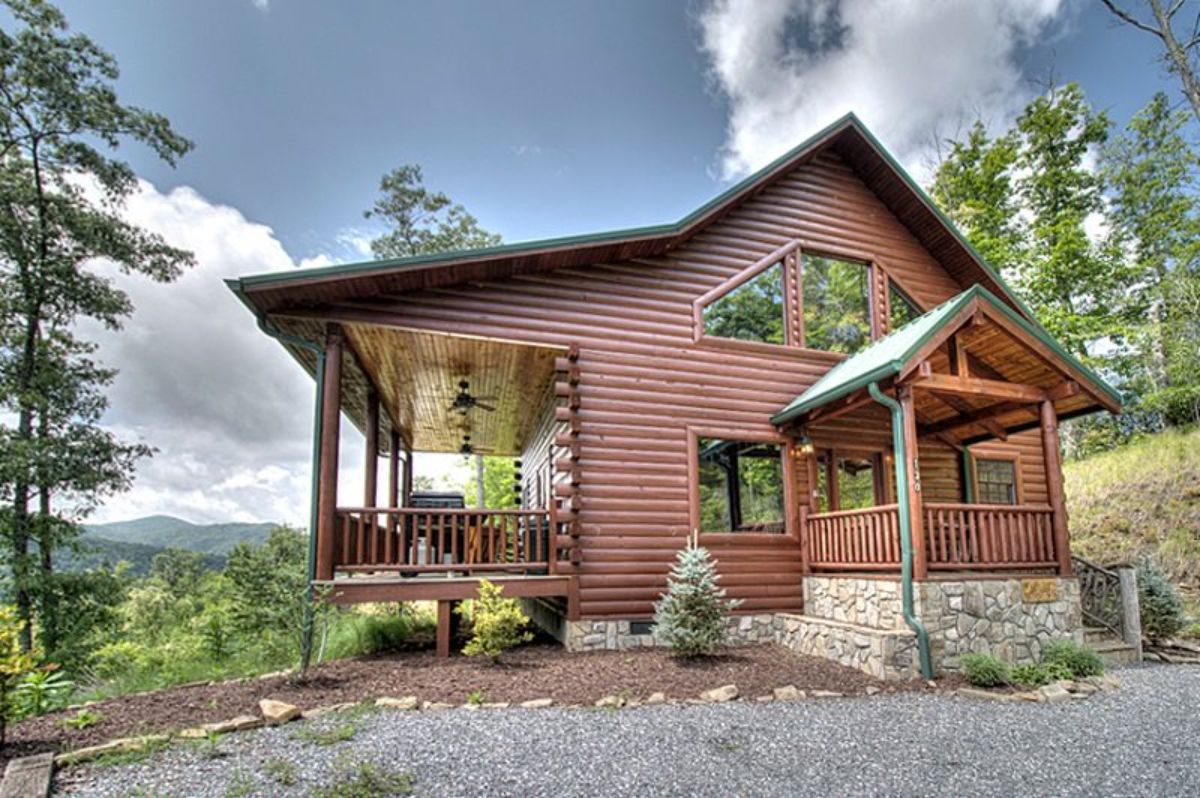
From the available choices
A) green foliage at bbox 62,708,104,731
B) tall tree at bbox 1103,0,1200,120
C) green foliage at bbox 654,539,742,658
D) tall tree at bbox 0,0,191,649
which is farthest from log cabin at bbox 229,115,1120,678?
tall tree at bbox 0,0,191,649

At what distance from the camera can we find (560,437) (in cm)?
843

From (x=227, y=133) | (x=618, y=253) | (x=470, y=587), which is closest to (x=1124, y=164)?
(x=618, y=253)

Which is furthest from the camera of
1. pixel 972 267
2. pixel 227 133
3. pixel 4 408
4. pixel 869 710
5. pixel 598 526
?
pixel 227 133

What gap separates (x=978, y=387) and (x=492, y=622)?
6197mm

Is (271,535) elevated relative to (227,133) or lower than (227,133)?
lower

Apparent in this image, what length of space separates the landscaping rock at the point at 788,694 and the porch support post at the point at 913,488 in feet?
6.31

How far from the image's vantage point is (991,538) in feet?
23.9

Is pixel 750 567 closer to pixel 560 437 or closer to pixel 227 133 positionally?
pixel 560 437

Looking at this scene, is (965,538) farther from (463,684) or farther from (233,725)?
(233,725)

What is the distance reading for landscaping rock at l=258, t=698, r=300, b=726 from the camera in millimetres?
4762

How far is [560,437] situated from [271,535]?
14637 millimetres

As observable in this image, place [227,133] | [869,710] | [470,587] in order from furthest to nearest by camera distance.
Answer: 1. [227,133]
2. [470,587]
3. [869,710]

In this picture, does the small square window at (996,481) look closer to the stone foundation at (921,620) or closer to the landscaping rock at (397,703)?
the stone foundation at (921,620)

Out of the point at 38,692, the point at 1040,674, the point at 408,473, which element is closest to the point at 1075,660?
the point at 1040,674
